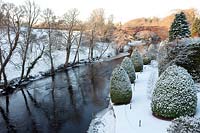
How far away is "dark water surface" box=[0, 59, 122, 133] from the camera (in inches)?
719

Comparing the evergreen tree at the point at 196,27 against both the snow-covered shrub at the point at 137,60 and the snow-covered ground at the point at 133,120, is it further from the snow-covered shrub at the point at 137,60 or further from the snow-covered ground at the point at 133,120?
the snow-covered ground at the point at 133,120

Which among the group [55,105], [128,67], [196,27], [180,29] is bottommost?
[55,105]

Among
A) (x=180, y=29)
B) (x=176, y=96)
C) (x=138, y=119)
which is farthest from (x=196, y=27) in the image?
(x=138, y=119)

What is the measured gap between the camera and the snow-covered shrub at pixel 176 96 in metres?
14.5

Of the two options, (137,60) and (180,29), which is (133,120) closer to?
(180,29)

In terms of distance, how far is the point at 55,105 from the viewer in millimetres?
23047

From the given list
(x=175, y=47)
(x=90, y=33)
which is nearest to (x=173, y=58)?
(x=175, y=47)

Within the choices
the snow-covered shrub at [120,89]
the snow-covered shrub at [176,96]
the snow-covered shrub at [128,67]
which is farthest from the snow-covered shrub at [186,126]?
the snow-covered shrub at [128,67]

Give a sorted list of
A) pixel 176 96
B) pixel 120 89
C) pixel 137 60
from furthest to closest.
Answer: pixel 137 60 → pixel 120 89 → pixel 176 96

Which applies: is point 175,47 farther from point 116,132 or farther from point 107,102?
point 116,132

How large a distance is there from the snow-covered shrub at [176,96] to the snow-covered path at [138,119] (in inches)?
28.5

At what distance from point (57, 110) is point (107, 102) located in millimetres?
4321

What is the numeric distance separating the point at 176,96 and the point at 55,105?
11.6m

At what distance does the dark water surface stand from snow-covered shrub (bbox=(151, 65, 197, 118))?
17.0 feet
